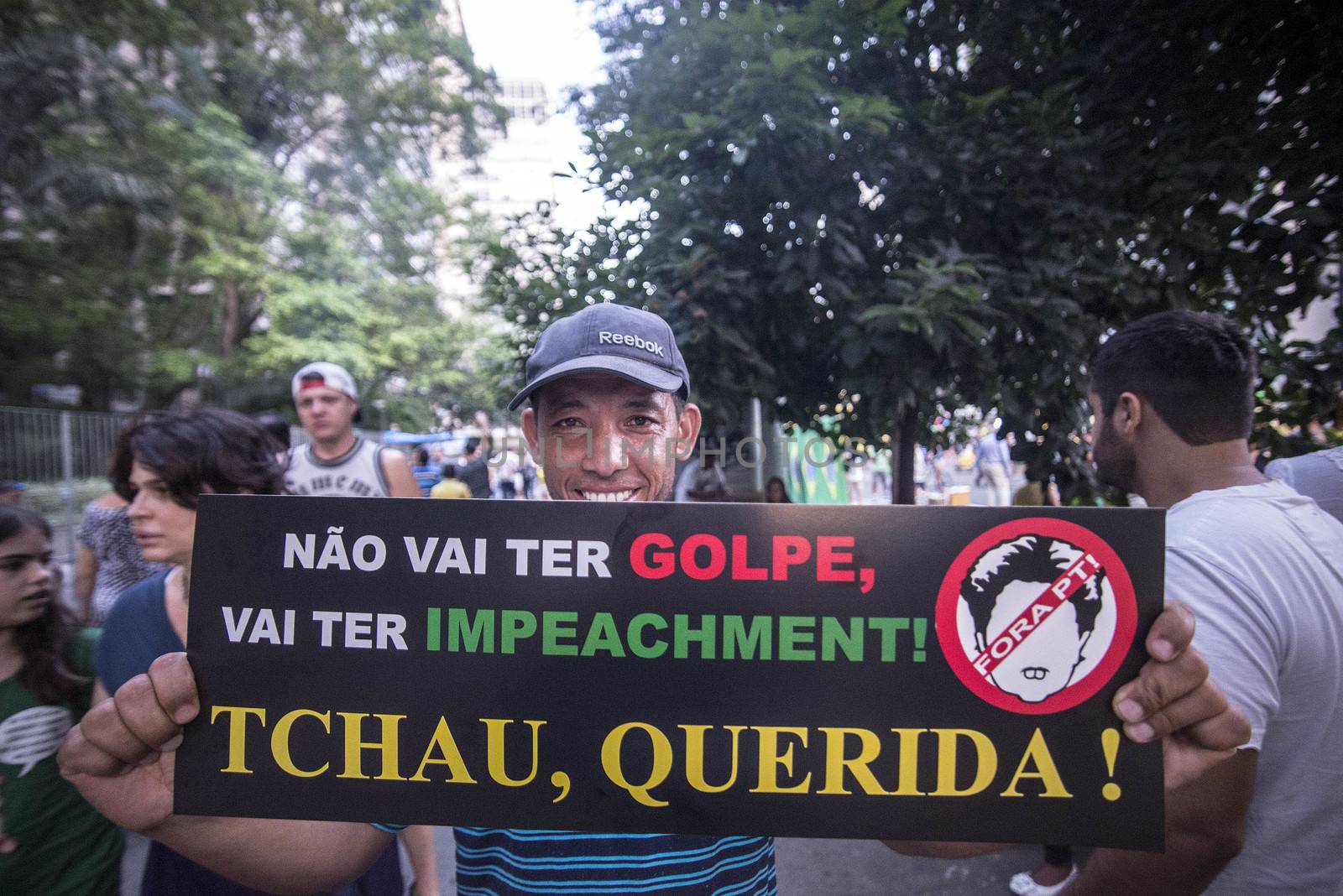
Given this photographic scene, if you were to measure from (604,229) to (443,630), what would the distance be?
122 inches

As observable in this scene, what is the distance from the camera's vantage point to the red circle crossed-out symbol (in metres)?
1.04

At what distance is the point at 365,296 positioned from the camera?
53.4 feet

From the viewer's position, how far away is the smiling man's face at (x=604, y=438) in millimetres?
1451

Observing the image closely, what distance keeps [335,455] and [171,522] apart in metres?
1.65

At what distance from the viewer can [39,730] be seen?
178 centimetres

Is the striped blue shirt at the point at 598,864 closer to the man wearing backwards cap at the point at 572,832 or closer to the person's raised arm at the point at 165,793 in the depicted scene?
the man wearing backwards cap at the point at 572,832

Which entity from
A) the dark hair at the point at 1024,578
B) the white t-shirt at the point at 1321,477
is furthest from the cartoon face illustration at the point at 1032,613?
the white t-shirt at the point at 1321,477

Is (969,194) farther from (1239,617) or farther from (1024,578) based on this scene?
(1024,578)

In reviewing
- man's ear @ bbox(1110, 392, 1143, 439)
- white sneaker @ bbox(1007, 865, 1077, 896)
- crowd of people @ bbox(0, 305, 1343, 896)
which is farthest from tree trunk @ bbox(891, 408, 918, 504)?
man's ear @ bbox(1110, 392, 1143, 439)

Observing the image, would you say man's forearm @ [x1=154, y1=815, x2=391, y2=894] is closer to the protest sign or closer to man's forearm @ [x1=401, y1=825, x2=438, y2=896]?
the protest sign

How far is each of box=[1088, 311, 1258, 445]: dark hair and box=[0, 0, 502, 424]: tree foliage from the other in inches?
387

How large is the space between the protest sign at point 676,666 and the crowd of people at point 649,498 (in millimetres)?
84

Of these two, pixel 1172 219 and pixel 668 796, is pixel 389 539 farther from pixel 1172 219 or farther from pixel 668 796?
pixel 1172 219

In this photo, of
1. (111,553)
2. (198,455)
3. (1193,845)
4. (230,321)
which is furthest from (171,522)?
(230,321)
